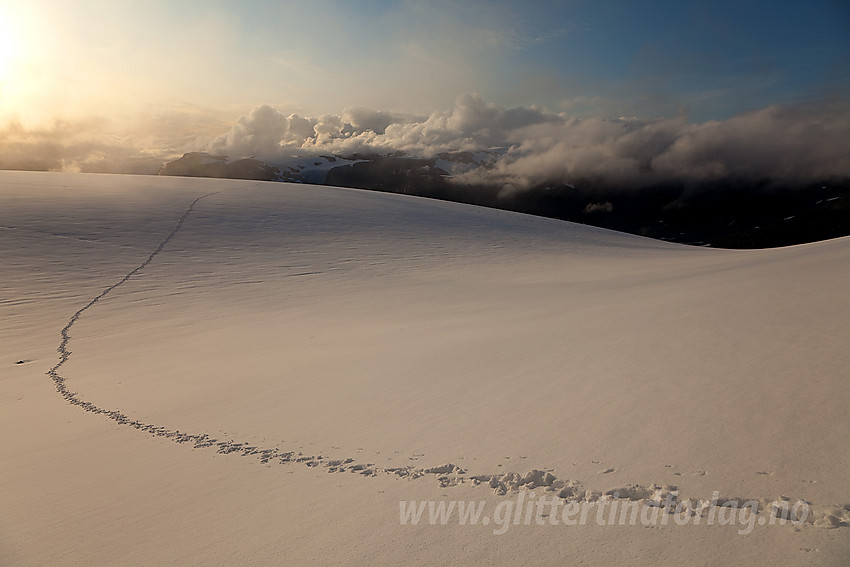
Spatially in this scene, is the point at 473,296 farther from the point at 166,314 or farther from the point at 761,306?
the point at 166,314

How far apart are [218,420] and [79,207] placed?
74.8ft

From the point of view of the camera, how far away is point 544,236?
26719 millimetres

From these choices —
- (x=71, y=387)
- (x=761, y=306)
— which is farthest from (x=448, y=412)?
(x=71, y=387)

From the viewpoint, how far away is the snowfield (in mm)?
2869

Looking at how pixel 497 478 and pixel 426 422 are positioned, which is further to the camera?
pixel 426 422

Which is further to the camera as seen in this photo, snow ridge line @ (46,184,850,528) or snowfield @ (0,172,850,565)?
snowfield @ (0,172,850,565)

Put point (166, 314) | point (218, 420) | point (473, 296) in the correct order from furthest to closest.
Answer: point (473, 296) < point (166, 314) < point (218, 420)

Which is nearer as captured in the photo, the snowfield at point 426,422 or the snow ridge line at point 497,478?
the snow ridge line at point 497,478

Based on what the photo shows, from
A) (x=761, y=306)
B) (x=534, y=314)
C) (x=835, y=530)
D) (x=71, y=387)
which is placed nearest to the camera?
(x=835, y=530)

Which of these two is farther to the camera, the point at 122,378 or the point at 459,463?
the point at 122,378

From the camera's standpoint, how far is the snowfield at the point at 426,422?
9.41 ft

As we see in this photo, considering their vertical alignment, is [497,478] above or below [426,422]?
above

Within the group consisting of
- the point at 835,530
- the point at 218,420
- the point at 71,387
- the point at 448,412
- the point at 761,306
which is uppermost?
the point at 761,306

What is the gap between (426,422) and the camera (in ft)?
15.1
